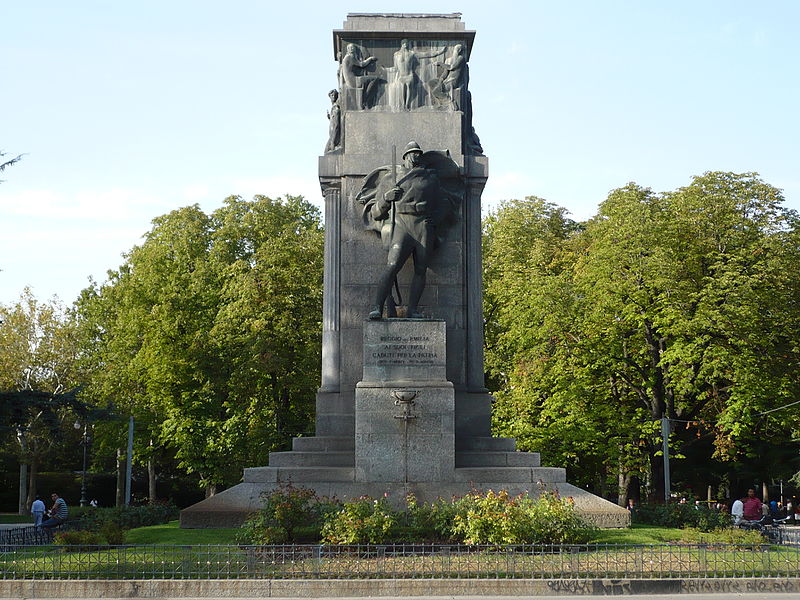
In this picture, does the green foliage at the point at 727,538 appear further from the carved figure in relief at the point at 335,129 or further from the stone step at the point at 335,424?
the carved figure in relief at the point at 335,129

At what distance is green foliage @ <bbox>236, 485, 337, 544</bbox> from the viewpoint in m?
16.6

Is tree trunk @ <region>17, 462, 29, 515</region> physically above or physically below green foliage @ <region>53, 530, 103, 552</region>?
below

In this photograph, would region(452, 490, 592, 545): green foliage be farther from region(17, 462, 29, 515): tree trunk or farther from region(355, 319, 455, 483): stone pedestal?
region(17, 462, 29, 515): tree trunk

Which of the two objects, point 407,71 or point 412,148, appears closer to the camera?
point 412,148

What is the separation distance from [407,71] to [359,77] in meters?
1.17

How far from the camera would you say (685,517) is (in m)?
21.9

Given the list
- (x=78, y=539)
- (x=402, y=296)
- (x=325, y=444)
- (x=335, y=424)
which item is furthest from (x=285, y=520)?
(x=402, y=296)

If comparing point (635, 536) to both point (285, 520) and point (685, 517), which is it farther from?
point (285, 520)

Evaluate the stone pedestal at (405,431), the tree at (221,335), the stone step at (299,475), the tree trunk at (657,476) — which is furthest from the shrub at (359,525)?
the tree trunk at (657,476)

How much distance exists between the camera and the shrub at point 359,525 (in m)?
16.2

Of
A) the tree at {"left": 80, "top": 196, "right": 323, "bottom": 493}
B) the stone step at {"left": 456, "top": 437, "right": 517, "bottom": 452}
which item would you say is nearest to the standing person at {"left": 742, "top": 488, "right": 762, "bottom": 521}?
the stone step at {"left": 456, "top": 437, "right": 517, "bottom": 452}

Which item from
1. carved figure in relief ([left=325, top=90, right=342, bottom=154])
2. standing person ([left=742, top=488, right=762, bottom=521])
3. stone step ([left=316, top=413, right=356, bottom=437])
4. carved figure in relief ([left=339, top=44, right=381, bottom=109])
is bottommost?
standing person ([left=742, top=488, right=762, bottom=521])

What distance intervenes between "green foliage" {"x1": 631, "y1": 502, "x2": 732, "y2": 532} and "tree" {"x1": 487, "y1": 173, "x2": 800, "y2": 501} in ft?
38.6

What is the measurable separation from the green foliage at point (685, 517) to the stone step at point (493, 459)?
3.68 meters
